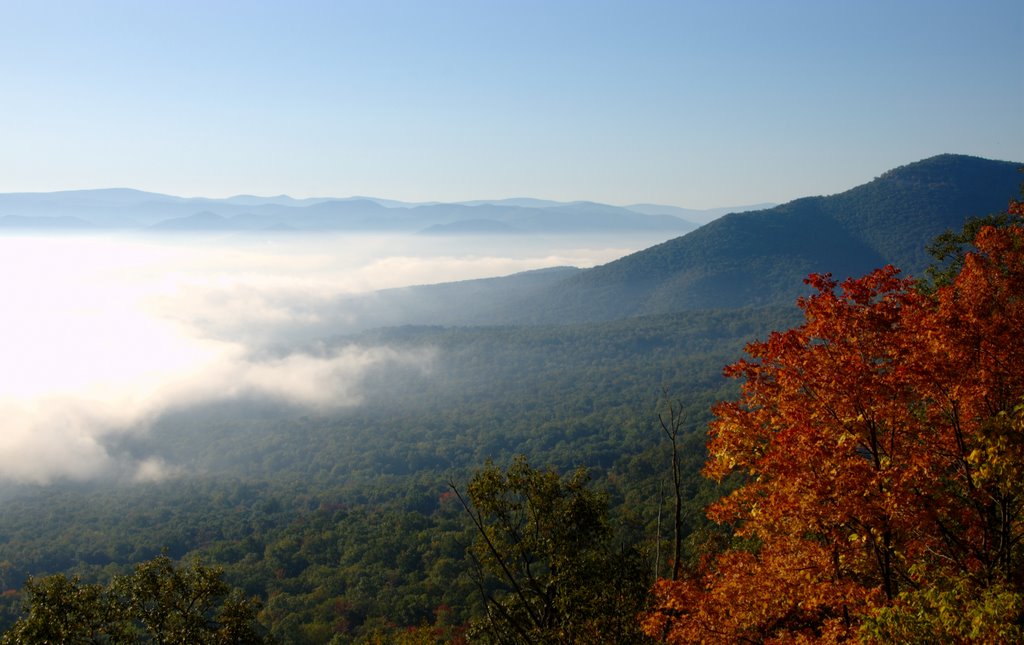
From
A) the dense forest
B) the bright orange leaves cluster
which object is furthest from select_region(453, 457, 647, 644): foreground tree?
the bright orange leaves cluster

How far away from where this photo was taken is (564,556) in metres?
14.7

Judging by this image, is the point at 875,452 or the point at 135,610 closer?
the point at 875,452

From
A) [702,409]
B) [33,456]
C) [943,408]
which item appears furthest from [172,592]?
[33,456]

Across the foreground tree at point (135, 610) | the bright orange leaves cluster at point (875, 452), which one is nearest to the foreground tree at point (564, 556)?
the bright orange leaves cluster at point (875, 452)

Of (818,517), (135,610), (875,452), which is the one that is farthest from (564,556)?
(135,610)

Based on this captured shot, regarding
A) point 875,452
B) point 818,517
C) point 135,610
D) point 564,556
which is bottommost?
point 135,610

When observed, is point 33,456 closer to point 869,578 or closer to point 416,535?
point 416,535

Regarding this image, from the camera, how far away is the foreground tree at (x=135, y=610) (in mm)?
13078

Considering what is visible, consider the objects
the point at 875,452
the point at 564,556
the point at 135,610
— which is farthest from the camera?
the point at 564,556

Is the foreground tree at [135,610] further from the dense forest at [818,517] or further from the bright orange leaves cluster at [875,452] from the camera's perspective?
the bright orange leaves cluster at [875,452]

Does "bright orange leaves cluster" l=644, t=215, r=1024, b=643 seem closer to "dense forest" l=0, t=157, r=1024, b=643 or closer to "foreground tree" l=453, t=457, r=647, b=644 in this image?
"dense forest" l=0, t=157, r=1024, b=643

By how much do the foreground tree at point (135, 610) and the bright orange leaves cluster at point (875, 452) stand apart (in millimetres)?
9726

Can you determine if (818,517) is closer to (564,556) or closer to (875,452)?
(875,452)

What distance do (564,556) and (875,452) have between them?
7.00 metres
